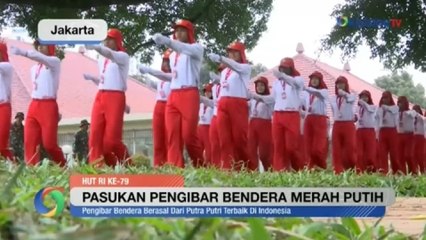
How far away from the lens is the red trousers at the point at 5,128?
1232mm

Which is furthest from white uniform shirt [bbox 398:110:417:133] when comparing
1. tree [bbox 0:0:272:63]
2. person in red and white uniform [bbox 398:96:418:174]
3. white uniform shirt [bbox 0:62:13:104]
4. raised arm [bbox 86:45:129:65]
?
white uniform shirt [bbox 0:62:13:104]

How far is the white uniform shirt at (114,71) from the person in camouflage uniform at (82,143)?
74 mm

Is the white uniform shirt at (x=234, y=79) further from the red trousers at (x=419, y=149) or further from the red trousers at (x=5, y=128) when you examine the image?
the red trousers at (x=5, y=128)

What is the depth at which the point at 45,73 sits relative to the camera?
101 cm

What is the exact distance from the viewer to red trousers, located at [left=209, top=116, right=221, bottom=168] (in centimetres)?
154

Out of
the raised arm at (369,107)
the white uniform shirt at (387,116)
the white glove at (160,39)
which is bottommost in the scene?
the white uniform shirt at (387,116)

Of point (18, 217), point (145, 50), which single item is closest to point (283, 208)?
point (18, 217)

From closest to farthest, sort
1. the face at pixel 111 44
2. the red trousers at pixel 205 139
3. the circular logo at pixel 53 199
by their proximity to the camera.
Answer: the circular logo at pixel 53 199 → the face at pixel 111 44 → the red trousers at pixel 205 139

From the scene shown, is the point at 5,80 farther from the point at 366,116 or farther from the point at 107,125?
the point at 366,116

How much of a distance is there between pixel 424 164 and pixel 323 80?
322mm

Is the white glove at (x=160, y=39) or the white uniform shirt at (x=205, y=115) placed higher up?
the white glove at (x=160, y=39)

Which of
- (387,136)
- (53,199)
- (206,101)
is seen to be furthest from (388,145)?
(53,199)

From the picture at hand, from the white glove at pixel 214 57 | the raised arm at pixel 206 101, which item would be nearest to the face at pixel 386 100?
the white glove at pixel 214 57

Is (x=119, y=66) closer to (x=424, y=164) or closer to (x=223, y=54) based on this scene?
(x=223, y=54)
